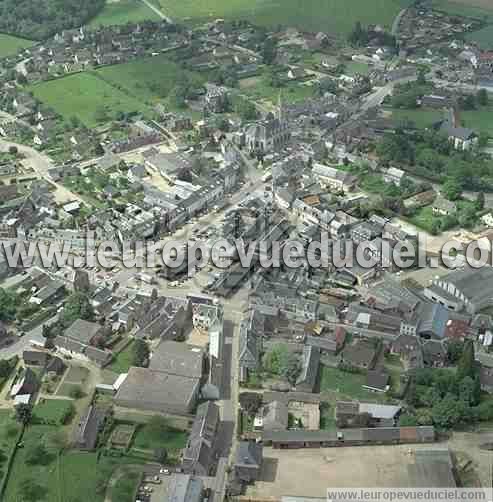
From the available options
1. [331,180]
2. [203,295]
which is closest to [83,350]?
[203,295]

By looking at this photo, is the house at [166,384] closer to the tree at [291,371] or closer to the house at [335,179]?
the tree at [291,371]

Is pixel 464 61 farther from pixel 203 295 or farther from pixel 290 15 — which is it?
pixel 203 295

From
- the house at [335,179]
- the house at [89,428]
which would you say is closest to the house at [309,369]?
the house at [89,428]

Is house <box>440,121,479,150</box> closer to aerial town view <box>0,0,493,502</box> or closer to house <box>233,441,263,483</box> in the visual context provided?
aerial town view <box>0,0,493,502</box>

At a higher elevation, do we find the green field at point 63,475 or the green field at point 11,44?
the green field at point 63,475

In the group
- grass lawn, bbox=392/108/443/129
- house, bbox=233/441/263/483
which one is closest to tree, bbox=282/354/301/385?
house, bbox=233/441/263/483

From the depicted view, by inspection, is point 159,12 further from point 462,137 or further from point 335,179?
point 335,179
